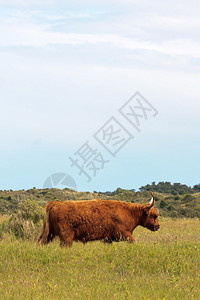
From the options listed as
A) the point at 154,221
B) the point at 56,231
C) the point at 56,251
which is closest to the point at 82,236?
the point at 56,231

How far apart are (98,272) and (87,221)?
2880 millimetres

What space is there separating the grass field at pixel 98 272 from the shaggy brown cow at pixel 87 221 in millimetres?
443

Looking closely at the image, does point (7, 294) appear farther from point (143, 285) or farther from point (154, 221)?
point (154, 221)

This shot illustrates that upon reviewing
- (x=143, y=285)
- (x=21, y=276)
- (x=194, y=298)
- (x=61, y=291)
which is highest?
(x=21, y=276)

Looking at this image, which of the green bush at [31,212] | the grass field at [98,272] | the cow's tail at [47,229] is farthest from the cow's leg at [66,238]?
the green bush at [31,212]

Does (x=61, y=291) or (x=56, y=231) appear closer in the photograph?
(x=61, y=291)

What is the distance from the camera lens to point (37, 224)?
46.8ft

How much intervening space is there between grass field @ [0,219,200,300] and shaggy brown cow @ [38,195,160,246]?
443 mm

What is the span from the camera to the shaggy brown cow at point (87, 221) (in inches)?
425

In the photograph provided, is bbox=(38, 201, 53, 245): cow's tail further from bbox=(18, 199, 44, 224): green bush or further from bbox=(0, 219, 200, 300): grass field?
bbox=(18, 199, 44, 224): green bush

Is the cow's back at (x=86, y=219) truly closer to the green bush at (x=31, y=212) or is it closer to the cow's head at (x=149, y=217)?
the cow's head at (x=149, y=217)

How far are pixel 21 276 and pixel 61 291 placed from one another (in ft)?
3.77

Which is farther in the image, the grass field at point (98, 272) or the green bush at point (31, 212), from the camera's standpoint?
the green bush at point (31, 212)

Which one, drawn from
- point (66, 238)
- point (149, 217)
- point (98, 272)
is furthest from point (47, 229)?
point (98, 272)
